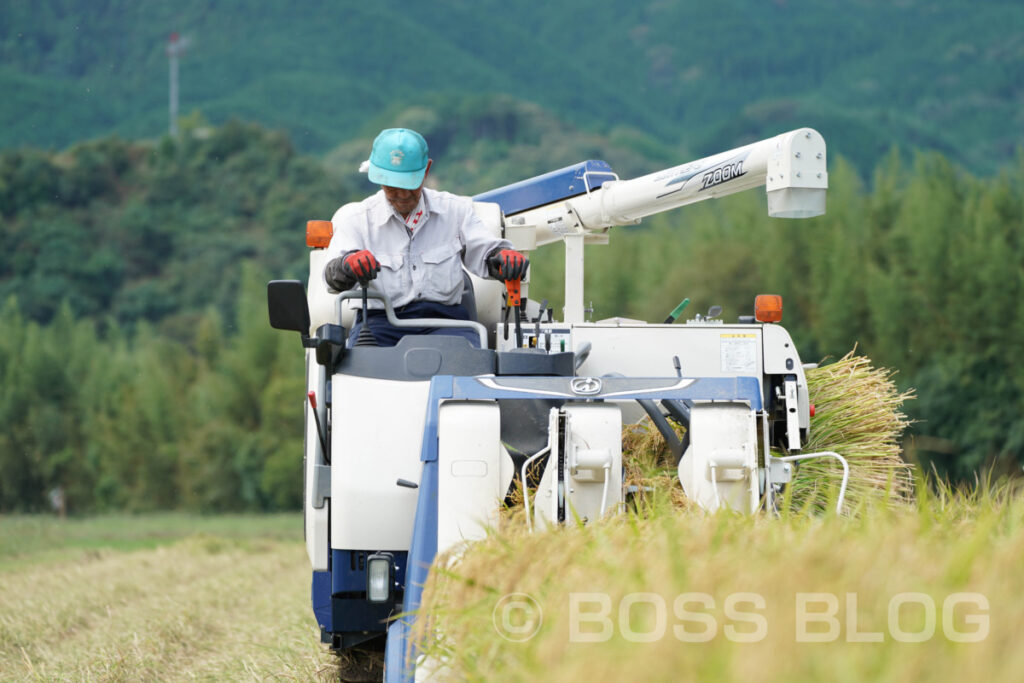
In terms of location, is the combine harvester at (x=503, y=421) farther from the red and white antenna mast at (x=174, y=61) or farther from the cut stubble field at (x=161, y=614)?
the red and white antenna mast at (x=174, y=61)

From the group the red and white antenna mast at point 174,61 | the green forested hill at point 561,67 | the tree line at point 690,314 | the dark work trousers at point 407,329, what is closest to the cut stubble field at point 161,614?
the dark work trousers at point 407,329

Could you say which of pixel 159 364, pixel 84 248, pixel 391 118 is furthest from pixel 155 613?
pixel 391 118

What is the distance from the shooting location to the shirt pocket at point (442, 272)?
521 cm

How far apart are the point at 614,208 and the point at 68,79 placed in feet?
212

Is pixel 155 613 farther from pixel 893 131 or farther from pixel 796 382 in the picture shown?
pixel 893 131

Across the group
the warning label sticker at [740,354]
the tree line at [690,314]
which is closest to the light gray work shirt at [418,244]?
the warning label sticker at [740,354]

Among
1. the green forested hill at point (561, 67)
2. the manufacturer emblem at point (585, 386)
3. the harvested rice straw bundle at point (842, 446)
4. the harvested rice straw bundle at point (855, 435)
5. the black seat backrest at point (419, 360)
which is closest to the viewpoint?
the manufacturer emblem at point (585, 386)

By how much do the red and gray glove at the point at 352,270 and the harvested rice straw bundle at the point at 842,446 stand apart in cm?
111

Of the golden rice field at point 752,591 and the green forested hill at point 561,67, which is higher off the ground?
the green forested hill at point 561,67

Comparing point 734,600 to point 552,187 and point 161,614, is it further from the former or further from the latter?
point 161,614

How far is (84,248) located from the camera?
46.3 m

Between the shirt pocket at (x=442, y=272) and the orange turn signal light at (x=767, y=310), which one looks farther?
the orange turn signal light at (x=767, y=310)

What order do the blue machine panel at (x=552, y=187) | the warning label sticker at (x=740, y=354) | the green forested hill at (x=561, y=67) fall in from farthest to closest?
the green forested hill at (x=561, y=67) → the blue machine panel at (x=552, y=187) → the warning label sticker at (x=740, y=354)

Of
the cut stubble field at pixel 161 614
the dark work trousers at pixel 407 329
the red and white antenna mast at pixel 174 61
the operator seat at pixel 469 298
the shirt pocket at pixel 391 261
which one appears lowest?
the cut stubble field at pixel 161 614
